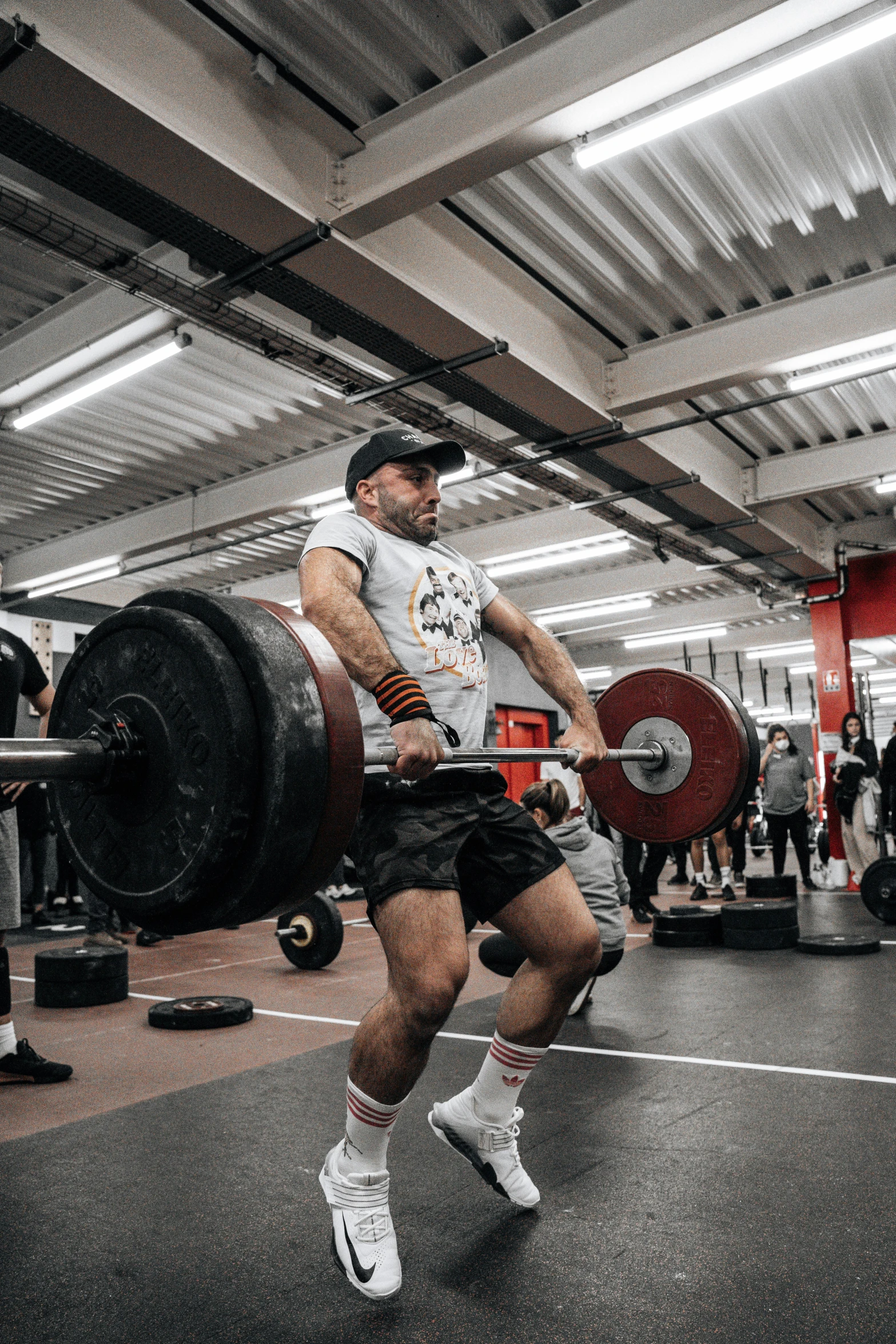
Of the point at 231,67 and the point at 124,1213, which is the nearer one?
the point at 124,1213

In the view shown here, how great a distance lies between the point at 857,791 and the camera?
6.69 metres

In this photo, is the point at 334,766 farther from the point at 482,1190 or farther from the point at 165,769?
the point at 482,1190

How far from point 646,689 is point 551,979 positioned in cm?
91

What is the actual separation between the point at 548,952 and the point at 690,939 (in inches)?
134

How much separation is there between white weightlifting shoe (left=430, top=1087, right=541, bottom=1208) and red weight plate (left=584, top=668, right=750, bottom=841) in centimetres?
80

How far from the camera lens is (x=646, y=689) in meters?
2.26

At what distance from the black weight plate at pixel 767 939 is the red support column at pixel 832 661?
3.51 metres

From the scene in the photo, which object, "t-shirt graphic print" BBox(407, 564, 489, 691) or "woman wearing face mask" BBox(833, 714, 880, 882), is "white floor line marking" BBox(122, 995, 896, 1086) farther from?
"woman wearing face mask" BBox(833, 714, 880, 882)

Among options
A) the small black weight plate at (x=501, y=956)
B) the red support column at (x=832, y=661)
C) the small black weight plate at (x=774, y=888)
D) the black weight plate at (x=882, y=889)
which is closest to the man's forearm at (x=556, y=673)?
the small black weight plate at (x=501, y=956)

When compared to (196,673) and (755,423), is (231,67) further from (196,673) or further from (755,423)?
(755,423)

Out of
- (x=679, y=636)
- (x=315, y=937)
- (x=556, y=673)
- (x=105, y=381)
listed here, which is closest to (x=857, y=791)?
(x=315, y=937)

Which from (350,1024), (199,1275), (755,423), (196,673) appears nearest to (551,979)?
(199,1275)

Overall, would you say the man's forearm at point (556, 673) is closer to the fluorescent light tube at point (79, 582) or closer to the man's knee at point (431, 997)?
the man's knee at point (431, 997)

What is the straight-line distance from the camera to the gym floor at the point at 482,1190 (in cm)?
129
